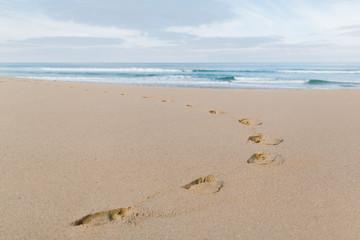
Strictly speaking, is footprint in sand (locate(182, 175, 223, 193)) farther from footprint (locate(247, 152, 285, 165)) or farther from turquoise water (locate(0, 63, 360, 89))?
turquoise water (locate(0, 63, 360, 89))

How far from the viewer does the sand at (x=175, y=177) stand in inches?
48.6

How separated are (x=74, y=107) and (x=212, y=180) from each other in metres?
2.34

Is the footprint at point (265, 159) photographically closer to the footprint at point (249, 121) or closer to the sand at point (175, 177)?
the sand at point (175, 177)

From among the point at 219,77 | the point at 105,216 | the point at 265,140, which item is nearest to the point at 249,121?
the point at 265,140

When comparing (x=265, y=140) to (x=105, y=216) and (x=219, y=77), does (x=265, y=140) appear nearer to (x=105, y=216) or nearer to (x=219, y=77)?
(x=105, y=216)

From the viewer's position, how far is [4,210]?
130cm

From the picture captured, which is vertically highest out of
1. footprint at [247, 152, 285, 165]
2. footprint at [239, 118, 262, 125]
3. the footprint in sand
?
footprint at [239, 118, 262, 125]

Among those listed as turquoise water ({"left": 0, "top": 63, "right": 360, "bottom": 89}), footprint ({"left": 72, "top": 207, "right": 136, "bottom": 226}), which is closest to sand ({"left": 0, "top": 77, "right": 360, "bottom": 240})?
footprint ({"left": 72, "top": 207, "right": 136, "bottom": 226})

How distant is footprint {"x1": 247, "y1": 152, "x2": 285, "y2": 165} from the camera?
1940mm

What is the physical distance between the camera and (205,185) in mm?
1609

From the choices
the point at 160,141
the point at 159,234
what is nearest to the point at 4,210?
the point at 159,234

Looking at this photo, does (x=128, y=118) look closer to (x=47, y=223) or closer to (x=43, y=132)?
(x=43, y=132)

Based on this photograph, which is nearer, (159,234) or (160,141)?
(159,234)

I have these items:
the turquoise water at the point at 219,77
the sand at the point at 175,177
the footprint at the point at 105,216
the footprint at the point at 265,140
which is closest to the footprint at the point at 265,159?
the sand at the point at 175,177
